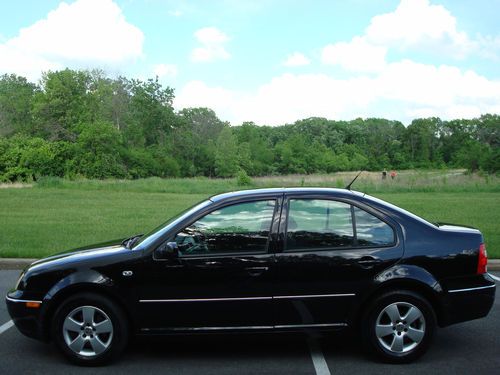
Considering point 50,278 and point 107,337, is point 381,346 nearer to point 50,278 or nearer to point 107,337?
point 107,337

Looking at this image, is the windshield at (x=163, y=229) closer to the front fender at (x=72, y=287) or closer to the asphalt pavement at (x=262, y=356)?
the front fender at (x=72, y=287)

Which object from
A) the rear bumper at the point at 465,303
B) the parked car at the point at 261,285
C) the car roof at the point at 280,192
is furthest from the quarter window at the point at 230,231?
the rear bumper at the point at 465,303

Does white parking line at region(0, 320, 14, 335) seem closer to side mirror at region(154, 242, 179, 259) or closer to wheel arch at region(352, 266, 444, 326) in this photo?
side mirror at region(154, 242, 179, 259)

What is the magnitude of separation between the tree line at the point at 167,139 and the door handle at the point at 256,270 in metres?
55.8

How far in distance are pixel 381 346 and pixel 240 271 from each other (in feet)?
4.45

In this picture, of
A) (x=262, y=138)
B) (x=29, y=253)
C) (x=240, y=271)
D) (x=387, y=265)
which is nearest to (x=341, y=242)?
(x=387, y=265)

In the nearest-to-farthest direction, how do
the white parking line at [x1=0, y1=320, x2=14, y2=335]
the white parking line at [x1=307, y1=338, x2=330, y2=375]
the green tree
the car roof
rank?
the white parking line at [x1=307, y1=338, x2=330, y2=375], the car roof, the white parking line at [x1=0, y1=320, x2=14, y2=335], the green tree

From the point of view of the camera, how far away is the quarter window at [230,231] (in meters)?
4.60

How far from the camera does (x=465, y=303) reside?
4.67m

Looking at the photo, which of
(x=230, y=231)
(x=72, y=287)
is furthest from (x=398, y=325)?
(x=72, y=287)

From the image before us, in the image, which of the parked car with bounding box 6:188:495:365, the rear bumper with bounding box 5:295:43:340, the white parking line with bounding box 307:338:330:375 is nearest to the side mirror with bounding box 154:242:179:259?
the parked car with bounding box 6:188:495:365

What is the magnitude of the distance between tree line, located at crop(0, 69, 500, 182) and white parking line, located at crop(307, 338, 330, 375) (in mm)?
55386

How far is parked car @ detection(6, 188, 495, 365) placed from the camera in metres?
4.50

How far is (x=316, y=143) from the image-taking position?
9238 centimetres
